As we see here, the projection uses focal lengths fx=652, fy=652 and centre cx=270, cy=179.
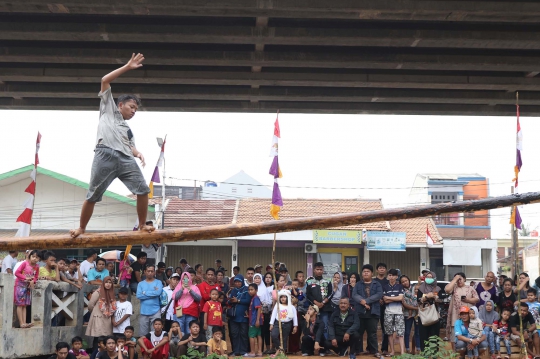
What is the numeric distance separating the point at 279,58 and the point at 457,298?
4.94 m

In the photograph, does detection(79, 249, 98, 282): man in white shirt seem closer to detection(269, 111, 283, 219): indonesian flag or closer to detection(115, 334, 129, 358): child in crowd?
detection(115, 334, 129, 358): child in crowd

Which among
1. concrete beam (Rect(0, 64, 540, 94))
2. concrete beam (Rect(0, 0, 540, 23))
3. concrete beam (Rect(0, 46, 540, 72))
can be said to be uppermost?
concrete beam (Rect(0, 0, 540, 23))

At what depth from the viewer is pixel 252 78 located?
9.62 meters

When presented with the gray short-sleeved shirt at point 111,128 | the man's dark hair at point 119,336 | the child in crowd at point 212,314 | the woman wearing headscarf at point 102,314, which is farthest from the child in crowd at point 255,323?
the gray short-sleeved shirt at point 111,128

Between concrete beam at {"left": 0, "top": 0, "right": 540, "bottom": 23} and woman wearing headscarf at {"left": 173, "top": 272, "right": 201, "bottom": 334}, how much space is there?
4.64 metres

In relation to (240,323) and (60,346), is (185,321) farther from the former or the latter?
(60,346)

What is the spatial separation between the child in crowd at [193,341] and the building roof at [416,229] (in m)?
Result: 14.9

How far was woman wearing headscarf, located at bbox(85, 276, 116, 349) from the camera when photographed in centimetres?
991

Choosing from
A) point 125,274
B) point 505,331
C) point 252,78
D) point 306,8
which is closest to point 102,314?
point 125,274

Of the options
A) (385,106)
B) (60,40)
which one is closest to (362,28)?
(385,106)

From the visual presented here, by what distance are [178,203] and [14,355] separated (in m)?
16.3

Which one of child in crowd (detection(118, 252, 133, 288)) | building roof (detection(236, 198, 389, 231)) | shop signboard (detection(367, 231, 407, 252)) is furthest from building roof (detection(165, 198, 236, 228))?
child in crowd (detection(118, 252, 133, 288))

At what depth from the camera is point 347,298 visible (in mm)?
10422

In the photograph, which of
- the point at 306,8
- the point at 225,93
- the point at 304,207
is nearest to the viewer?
the point at 306,8
